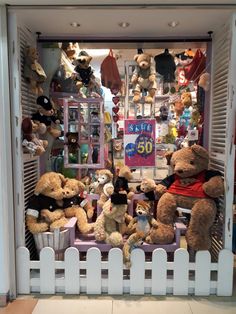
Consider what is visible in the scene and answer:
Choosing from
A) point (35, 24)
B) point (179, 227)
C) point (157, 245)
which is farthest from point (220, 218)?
point (35, 24)

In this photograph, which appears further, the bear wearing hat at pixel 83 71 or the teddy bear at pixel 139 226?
the bear wearing hat at pixel 83 71

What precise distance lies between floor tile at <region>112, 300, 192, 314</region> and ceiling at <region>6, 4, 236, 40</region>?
170 cm

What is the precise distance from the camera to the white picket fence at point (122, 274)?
1.84m

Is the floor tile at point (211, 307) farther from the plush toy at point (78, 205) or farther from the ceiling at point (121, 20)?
the ceiling at point (121, 20)

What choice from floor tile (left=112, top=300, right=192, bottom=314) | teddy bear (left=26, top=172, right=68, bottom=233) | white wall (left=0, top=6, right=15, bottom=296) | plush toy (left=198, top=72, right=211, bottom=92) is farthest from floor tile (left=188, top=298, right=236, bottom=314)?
plush toy (left=198, top=72, right=211, bottom=92)

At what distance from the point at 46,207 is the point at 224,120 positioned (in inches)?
51.3

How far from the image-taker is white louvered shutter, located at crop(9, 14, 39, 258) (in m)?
1.76

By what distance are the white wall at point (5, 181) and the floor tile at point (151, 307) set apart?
2.19 feet

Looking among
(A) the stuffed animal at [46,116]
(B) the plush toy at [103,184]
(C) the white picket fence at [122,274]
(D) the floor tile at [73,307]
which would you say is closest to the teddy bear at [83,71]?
(A) the stuffed animal at [46,116]

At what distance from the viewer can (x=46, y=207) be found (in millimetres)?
1997

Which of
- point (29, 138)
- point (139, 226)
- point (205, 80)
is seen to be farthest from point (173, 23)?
point (139, 226)

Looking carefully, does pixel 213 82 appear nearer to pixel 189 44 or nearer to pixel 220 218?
pixel 189 44

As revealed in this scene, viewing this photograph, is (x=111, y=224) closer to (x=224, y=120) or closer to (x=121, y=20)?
(x=224, y=120)

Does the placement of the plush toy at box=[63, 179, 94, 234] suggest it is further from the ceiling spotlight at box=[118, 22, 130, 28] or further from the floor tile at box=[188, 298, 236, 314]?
the ceiling spotlight at box=[118, 22, 130, 28]
